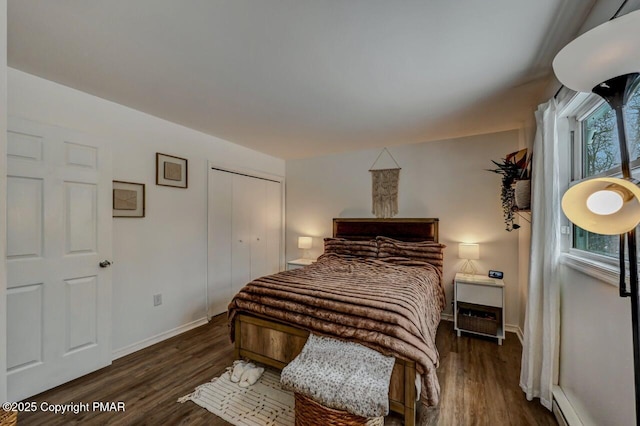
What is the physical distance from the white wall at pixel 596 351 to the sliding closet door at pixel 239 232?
354 centimetres

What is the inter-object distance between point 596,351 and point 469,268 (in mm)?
2095

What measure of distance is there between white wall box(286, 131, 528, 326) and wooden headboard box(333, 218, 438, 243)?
0.46 feet

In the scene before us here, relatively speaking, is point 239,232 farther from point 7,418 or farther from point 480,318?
point 480,318

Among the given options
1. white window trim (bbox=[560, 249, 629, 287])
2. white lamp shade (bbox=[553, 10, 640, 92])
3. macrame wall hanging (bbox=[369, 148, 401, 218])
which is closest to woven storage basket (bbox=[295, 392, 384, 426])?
white window trim (bbox=[560, 249, 629, 287])

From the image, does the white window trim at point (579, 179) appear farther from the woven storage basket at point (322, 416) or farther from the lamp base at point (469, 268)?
the lamp base at point (469, 268)

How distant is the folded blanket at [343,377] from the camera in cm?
142

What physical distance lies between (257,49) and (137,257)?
7.59 ft

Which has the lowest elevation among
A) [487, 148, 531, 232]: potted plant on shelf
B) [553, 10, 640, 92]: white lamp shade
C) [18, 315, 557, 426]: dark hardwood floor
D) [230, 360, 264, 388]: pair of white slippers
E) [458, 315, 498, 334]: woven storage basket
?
[18, 315, 557, 426]: dark hardwood floor

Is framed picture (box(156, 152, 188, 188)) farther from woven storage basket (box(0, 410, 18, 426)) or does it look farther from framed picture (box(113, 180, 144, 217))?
woven storage basket (box(0, 410, 18, 426))

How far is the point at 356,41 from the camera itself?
1.65 meters

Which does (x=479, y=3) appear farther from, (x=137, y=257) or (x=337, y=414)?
(x=137, y=257)

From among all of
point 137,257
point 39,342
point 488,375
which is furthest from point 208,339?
point 488,375

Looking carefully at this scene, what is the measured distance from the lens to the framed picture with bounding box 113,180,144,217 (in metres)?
2.55

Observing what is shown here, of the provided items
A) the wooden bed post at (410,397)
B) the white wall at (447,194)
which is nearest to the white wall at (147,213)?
the white wall at (447,194)
